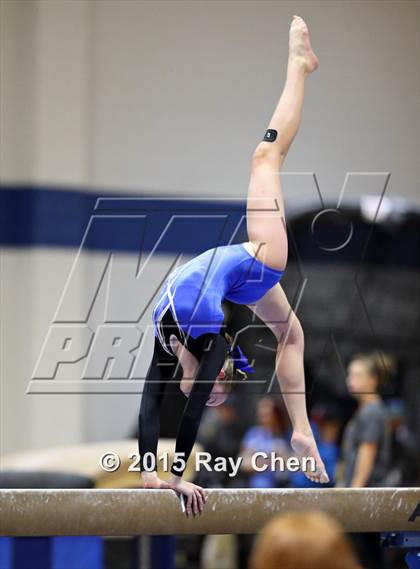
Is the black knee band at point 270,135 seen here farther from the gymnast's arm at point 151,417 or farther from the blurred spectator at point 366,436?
the blurred spectator at point 366,436

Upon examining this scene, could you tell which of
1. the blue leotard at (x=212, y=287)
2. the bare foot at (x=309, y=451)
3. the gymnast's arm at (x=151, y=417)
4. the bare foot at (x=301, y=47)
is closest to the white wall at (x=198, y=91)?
the bare foot at (x=301, y=47)

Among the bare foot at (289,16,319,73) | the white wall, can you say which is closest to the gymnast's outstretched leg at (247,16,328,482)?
the bare foot at (289,16,319,73)

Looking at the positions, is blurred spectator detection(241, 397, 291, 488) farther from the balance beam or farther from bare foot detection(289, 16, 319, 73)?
bare foot detection(289, 16, 319, 73)

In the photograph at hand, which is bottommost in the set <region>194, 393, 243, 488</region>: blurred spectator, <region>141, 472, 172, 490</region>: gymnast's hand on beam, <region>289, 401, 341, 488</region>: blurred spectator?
<region>194, 393, 243, 488</region>: blurred spectator

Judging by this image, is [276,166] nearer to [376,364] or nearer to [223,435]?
[376,364]

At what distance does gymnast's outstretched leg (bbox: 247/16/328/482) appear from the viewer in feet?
10.3

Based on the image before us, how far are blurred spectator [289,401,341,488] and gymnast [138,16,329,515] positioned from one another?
280 mm

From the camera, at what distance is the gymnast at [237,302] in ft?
9.86

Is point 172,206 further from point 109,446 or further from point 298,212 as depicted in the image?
point 109,446

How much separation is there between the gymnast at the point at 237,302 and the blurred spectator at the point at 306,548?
154cm

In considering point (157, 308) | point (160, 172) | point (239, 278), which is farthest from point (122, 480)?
point (160, 172)

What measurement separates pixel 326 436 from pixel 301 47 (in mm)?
1650

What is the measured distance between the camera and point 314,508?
3064 millimetres

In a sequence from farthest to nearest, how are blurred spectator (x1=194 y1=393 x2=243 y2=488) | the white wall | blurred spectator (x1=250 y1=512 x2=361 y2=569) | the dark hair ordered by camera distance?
blurred spectator (x1=194 y1=393 x2=243 y2=488), the dark hair, the white wall, blurred spectator (x1=250 y1=512 x2=361 y2=569)
